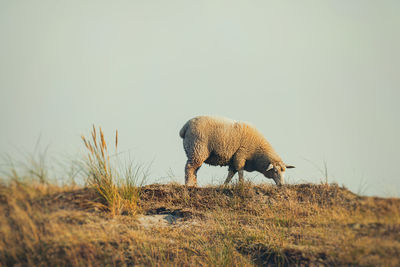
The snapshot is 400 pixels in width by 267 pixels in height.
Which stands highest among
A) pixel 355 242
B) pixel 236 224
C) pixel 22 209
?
pixel 22 209

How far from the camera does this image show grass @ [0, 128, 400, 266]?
366cm

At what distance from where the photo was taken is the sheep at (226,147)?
11031 millimetres

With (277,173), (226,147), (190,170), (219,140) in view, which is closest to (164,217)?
(190,170)

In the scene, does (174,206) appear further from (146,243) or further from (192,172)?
(192,172)

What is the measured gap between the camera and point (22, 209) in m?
3.85

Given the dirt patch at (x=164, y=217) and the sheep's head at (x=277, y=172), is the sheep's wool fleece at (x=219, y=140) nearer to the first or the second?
the sheep's head at (x=277, y=172)

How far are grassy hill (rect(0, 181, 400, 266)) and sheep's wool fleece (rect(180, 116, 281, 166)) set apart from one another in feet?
11.7

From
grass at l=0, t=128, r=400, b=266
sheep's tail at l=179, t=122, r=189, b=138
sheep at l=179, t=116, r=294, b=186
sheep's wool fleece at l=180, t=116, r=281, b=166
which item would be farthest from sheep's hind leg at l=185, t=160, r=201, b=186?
grass at l=0, t=128, r=400, b=266

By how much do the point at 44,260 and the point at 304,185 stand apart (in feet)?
20.5

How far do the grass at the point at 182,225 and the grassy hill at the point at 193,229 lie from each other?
0.04 feet

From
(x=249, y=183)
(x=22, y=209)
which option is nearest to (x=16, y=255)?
(x=22, y=209)

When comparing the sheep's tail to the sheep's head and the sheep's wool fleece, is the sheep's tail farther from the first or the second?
the sheep's head

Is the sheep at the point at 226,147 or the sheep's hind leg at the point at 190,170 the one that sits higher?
A: the sheep at the point at 226,147

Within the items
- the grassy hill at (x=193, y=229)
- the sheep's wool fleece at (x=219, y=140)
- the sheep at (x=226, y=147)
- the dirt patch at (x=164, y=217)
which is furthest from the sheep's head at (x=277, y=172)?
the dirt patch at (x=164, y=217)
